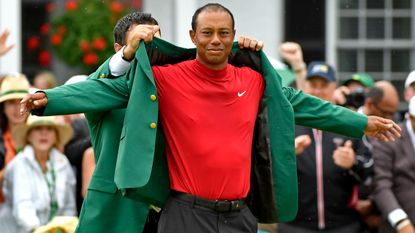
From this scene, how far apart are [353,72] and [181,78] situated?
8819mm

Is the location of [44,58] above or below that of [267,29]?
below

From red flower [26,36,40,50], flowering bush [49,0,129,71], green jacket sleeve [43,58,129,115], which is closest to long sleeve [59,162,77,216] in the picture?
green jacket sleeve [43,58,129,115]

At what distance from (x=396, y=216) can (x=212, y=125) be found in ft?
11.5

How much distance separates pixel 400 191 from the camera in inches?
429

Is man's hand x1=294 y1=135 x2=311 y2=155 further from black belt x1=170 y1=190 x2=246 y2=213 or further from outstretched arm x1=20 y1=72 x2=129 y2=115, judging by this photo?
outstretched arm x1=20 y1=72 x2=129 y2=115

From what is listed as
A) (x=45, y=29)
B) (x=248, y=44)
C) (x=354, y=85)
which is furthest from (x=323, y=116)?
(x=45, y=29)

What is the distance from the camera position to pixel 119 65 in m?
7.78

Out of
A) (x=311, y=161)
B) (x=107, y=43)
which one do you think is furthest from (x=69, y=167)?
(x=107, y=43)

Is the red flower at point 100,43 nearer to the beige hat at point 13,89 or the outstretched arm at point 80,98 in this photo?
the beige hat at point 13,89

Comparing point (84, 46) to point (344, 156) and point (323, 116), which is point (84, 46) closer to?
point (344, 156)

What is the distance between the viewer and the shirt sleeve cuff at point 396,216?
35.0 ft

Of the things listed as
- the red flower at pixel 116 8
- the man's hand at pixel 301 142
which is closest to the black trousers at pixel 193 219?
the man's hand at pixel 301 142

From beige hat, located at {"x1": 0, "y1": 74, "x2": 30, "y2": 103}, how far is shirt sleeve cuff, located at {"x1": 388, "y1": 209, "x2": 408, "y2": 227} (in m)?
2.98

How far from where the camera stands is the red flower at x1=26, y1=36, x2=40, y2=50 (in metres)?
16.2
